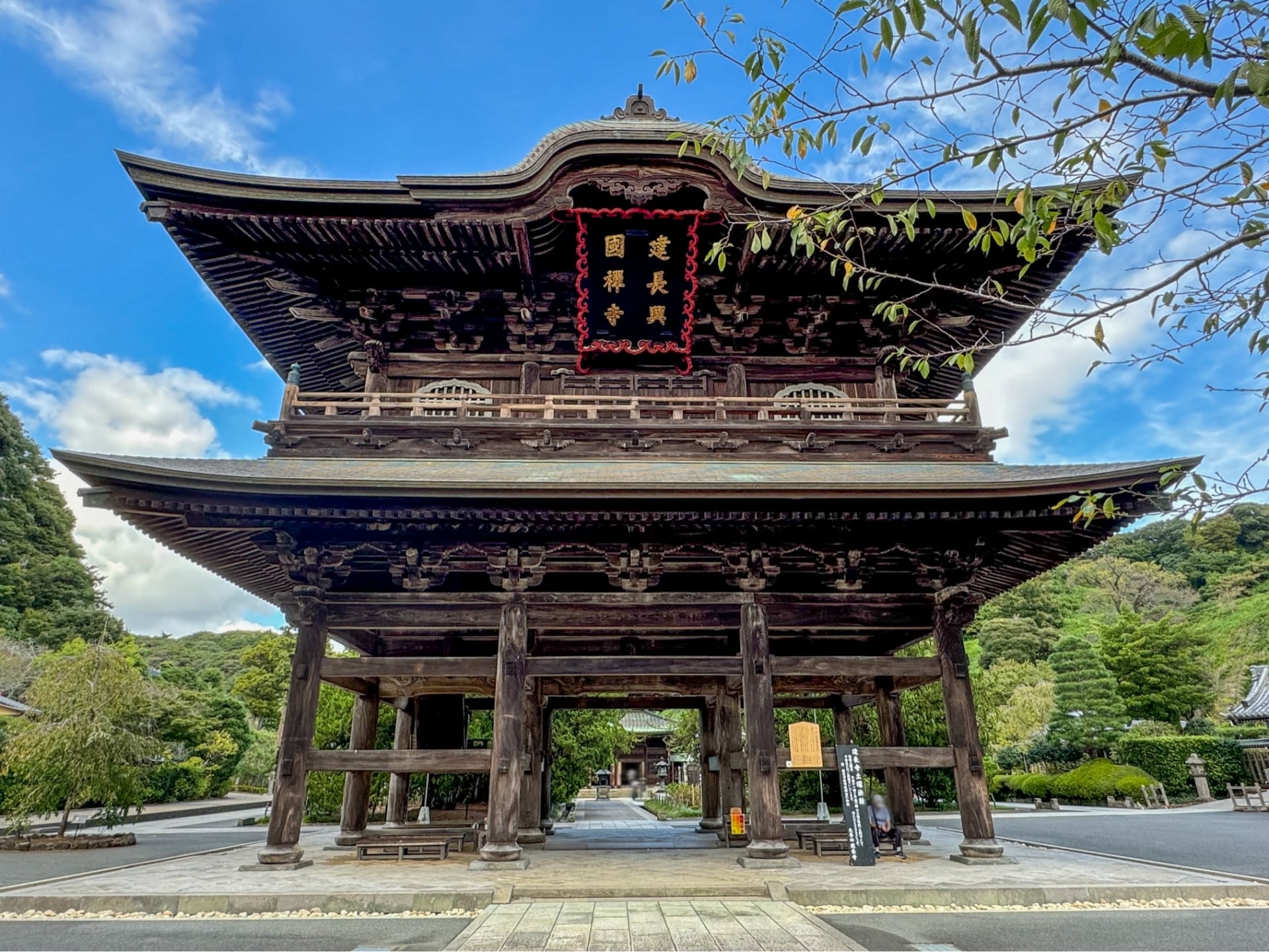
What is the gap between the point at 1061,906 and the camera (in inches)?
287

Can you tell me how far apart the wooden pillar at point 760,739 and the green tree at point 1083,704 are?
27.4 m

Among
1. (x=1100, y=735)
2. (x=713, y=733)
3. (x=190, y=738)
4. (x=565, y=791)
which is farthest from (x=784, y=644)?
(x=190, y=738)

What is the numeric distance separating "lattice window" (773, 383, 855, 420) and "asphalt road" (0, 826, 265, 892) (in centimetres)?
1233

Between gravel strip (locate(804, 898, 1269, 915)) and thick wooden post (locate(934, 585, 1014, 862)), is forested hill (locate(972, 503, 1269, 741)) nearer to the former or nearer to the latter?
thick wooden post (locate(934, 585, 1014, 862))

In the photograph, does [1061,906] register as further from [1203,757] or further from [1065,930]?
[1203,757]

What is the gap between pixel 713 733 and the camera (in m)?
14.8

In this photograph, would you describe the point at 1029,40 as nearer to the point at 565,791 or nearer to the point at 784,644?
the point at 784,644

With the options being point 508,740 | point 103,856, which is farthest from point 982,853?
point 103,856

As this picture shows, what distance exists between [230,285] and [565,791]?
16.6 meters

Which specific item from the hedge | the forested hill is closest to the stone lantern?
the hedge

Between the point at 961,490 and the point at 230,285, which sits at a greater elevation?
the point at 230,285

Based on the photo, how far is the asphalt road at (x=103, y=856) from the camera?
37.8 feet

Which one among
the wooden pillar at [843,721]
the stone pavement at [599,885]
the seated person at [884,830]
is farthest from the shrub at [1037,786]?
the stone pavement at [599,885]

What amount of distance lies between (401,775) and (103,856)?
5856 mm
